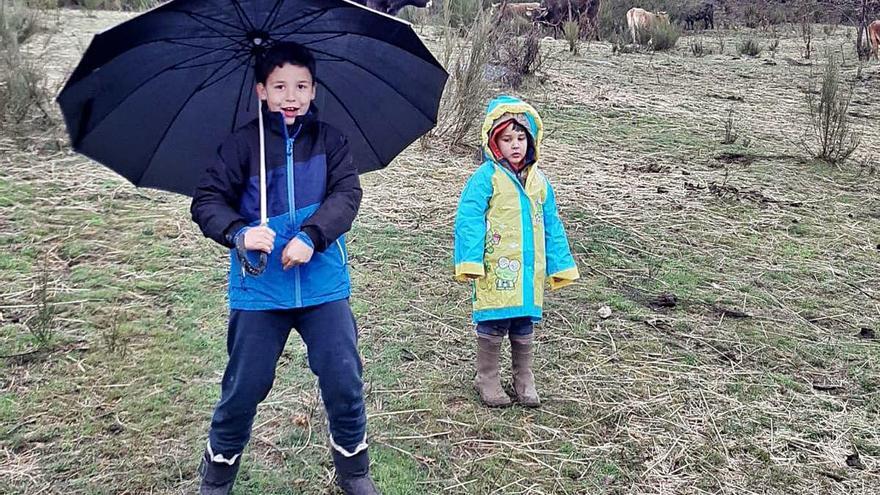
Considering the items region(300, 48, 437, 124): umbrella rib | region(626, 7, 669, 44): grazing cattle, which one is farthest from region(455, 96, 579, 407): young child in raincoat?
region(626, 7, 669, 44): grazing cattle

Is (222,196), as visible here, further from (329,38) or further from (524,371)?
(524,371)

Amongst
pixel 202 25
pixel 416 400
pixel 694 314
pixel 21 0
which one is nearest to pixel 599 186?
pixel 694 314

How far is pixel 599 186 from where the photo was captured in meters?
6.36

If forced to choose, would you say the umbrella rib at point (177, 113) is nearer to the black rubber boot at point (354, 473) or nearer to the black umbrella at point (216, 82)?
the black umbrella at point (216, 82)

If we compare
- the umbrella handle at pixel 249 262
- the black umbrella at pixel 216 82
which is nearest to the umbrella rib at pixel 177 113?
the black umbrella at pixel 216 82

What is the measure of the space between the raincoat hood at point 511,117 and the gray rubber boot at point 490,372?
0.73 m

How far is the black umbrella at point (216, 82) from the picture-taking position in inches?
90.4

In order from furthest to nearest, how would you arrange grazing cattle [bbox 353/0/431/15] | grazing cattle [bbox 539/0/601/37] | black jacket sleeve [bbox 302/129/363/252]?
grazing cattle [bbox 539/0/601/37]
grazing cattle [bbox 353/0/431/15]
black jacket sleeve [bbox 302/129/363/252]

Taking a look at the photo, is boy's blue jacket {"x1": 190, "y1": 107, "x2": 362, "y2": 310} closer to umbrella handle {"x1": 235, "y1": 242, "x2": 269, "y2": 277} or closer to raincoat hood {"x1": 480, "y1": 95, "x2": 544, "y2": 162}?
umbrella handle {"x1": 235, "y1": 242, "x2": 269, "y2": 277}

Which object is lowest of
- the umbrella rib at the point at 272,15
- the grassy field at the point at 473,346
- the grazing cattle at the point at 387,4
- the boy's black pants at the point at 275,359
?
the grassy field at the point at 473,346

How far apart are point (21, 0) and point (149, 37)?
849 centimetres

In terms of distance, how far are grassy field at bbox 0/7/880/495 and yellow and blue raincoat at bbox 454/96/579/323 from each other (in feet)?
1.55

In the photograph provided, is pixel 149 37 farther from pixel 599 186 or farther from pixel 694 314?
pixel 599 186

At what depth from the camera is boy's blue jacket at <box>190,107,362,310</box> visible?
230cm
